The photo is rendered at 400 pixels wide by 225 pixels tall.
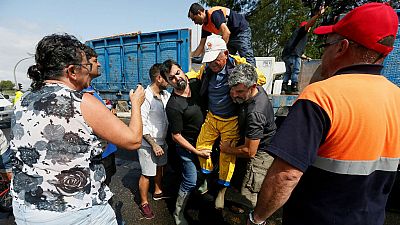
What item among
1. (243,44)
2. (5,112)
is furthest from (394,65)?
(5,112)

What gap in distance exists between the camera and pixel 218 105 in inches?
87.5

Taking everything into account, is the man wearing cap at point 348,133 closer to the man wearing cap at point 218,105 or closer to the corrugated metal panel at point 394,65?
the man wearing cap at point 218,105

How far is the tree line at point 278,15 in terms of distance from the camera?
9.12m

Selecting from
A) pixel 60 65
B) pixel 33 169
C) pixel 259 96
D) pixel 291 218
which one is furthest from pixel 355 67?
pixel 33 169

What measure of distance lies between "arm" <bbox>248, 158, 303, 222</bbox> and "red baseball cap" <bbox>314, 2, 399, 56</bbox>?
24.4 inches

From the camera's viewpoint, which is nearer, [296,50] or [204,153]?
[204,153]

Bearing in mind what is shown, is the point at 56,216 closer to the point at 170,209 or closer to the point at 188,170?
the point at 188,170

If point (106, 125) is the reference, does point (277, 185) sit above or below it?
below

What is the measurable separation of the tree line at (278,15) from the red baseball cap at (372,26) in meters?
8.84

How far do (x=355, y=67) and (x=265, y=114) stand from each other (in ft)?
3.56

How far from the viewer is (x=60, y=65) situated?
1183mm

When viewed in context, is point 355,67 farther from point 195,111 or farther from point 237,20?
point 237,20

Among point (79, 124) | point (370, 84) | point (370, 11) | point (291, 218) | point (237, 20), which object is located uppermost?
point (237, 20)

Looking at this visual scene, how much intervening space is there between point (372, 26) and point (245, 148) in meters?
1.41
